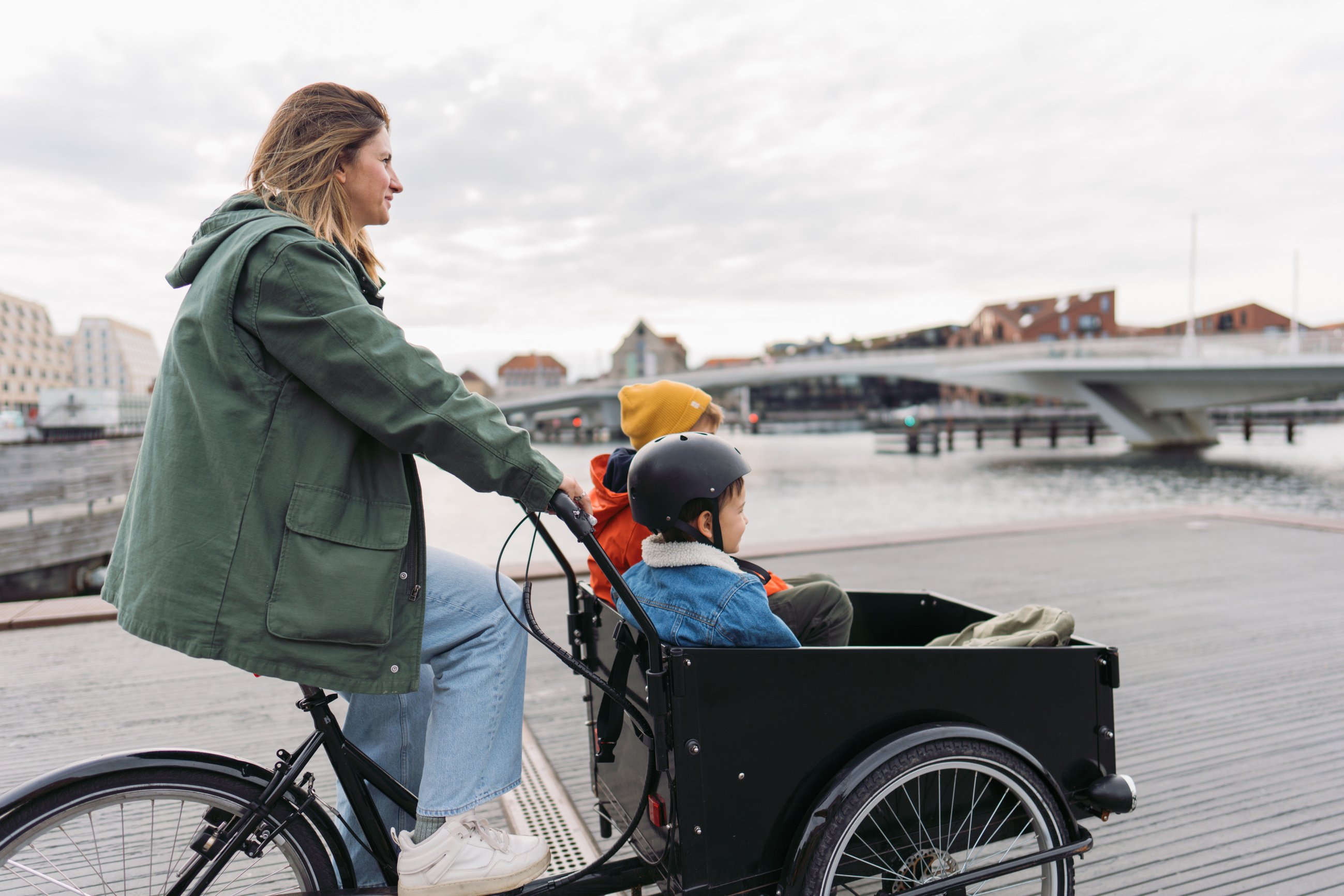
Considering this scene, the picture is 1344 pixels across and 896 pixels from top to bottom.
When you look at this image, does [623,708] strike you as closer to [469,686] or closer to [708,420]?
[469,686]

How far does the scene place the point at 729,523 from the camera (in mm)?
1553

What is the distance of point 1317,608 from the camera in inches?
178

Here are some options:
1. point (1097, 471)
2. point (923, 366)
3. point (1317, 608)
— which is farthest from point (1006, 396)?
point (1317, 608)

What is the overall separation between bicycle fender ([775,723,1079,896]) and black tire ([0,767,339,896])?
790 millimetres

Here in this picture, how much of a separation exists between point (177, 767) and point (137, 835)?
1.90ft

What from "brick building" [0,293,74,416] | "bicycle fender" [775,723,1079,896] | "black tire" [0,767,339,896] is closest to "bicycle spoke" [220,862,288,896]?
"black tire" [0,767,339,896]

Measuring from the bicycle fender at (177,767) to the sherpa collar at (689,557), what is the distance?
72 cm

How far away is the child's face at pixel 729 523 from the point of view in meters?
1.53

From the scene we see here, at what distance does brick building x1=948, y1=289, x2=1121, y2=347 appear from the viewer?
69.8m

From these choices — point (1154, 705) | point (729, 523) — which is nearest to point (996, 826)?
point (729, 523)

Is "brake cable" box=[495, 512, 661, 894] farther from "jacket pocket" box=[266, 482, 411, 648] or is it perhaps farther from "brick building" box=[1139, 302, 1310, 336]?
"brick building" box=[1139, 302, 1310, 336]

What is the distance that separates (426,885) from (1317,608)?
5.05 meters

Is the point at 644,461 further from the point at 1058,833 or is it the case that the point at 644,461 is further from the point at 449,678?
the point at 1058,833

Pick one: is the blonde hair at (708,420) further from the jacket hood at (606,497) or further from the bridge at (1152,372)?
the bridge at (1152,372)
